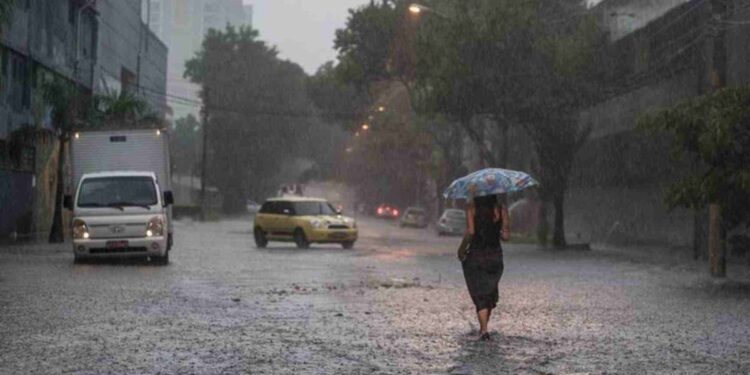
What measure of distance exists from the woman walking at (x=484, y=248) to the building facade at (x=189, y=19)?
4744 centimetres

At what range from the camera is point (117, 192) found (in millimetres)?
23672

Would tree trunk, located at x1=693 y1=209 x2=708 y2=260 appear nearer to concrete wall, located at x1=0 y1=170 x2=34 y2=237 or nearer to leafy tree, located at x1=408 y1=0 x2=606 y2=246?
leafy tree, located at x1=408 y1=0 x2=606 y2=246

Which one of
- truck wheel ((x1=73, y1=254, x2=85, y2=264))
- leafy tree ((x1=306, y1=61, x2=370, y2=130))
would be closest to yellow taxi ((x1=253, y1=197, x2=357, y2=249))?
truck wheel ((x1=73, y1=254, x2=85, y2=264))

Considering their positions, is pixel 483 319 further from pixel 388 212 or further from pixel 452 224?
pixel 388 212

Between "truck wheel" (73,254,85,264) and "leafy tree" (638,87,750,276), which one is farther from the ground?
"leafy tree" (638,87,750,276)

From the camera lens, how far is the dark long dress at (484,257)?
40.9 ft

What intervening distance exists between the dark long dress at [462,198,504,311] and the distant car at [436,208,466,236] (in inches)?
1600

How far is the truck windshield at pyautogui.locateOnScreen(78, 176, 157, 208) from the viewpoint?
76.7ft

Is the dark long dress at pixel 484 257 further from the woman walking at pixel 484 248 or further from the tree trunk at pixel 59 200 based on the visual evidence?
the tree trunk at pixel 59 200

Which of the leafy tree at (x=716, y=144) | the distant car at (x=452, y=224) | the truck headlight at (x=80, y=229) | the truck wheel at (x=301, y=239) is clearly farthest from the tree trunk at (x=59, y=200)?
the distant car at (x=452, y=224)

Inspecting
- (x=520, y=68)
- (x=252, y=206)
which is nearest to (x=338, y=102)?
(x=520, y=68)

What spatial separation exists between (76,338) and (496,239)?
459 cm

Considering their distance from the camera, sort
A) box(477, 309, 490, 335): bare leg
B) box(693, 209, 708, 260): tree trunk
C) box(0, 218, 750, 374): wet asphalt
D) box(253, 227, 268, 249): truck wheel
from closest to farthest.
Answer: box(0, 218, 750, 374): wet asphalt, box(477, 309, 490, 335): bare leg, box(693, 209, 708, 260): tree trunk, box(253, 227, 268, 249): truck wheel

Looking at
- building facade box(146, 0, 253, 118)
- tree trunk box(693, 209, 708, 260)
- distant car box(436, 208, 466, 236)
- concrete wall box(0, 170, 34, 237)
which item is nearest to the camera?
tree trunk box(693, 209, 708, 260)
